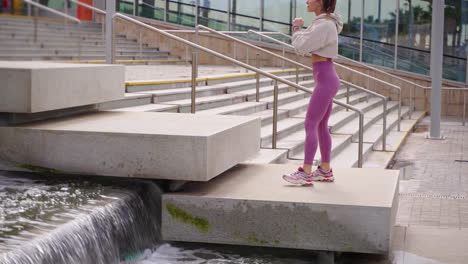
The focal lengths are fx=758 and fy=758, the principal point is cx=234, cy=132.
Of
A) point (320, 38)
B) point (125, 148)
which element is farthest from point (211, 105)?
point (320, 38)

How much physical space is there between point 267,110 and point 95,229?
8.48 meters

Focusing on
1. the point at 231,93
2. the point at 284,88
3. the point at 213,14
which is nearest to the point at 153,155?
the point at 231,93

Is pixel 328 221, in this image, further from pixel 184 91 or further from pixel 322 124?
pixel 184 91

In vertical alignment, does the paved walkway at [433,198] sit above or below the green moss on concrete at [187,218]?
below

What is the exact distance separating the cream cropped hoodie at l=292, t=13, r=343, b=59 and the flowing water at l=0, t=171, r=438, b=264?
1.61 meters

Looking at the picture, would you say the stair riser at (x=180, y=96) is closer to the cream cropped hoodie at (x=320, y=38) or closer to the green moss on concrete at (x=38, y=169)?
the green moss on concrete at (x=38, y=169)

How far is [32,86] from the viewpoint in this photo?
616cm

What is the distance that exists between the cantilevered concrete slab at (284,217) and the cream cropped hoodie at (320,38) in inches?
44.5

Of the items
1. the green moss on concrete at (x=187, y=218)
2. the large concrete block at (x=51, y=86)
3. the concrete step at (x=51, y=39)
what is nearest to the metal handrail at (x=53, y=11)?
the concrete step at (x=51, y=39)

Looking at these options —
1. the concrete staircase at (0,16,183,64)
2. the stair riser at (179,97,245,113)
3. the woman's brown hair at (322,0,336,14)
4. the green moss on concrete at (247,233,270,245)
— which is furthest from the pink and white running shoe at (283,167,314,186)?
the concrete staircase at (0,16,183,64)

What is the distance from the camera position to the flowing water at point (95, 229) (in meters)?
4.63

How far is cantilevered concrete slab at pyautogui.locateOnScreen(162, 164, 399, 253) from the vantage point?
5.63 m

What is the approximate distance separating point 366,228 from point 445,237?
1.01 m

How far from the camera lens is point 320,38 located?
606cm
